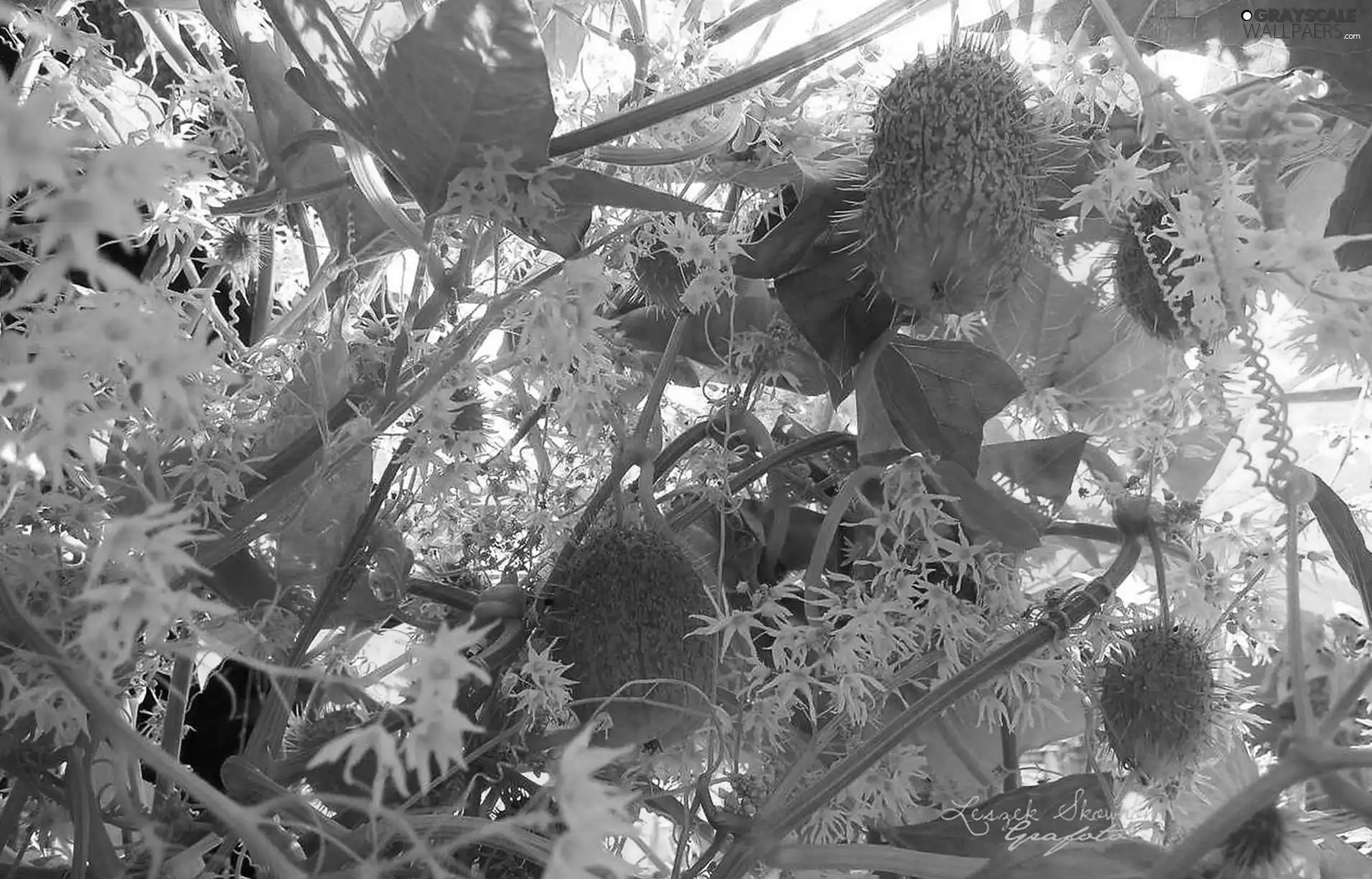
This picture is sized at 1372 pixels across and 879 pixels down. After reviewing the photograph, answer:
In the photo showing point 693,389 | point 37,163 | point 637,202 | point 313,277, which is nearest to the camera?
point 37,163

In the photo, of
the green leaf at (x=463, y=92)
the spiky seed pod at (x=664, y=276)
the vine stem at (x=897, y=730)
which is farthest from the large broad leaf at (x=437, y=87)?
the vine stem at (x=897, y=730)

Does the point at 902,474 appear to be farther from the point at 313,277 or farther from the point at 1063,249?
the point at 313,277

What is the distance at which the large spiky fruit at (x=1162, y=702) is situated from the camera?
45 cm

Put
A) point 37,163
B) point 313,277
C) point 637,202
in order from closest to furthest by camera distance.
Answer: point 37,163
point 637,202
point 313,277

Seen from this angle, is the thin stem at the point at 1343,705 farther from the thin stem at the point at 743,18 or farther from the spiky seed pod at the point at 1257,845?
the thin stem at the point at 743,18

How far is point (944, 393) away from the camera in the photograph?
18.9 inches

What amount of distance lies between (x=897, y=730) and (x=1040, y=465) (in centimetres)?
16

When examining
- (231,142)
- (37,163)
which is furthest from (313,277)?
(37,163)

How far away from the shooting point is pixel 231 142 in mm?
533

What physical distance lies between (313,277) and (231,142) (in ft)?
0.27

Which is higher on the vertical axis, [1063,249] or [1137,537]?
[1063,249]

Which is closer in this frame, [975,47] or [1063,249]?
[975,47]

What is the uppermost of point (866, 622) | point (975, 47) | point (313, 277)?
point (975, 47)

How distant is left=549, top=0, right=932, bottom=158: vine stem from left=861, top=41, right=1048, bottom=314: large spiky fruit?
2 cm
